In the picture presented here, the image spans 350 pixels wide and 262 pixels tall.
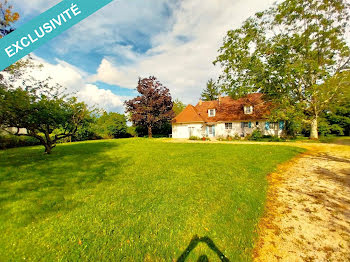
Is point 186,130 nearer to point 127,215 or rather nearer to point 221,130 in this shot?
point 221,130

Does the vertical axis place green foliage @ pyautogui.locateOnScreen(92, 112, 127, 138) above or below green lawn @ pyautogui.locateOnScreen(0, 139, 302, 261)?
above

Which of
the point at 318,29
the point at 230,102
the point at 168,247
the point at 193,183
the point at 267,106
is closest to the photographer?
the point at 168,247

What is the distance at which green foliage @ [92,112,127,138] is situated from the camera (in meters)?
28.0

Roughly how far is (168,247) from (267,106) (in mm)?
24650

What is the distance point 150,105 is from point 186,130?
753cm

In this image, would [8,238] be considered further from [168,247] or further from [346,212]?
[346,212]

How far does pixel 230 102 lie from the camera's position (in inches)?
1040

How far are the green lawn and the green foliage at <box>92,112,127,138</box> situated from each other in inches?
885

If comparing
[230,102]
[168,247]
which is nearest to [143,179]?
[168,247]

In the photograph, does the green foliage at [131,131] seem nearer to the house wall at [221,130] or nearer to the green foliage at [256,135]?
the house wall at [221,130]

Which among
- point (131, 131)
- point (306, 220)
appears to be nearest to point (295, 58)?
point (306, 220)

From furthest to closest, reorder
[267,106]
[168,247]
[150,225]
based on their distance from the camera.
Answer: [267,106] → [150,225] → [168,247]

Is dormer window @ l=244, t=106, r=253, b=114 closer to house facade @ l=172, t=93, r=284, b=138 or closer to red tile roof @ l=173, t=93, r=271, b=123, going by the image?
house facade @ l=172, t=93, r=284, b=138

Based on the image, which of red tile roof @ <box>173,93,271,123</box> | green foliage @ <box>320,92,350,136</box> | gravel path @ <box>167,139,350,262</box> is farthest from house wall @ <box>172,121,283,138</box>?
gravel path @ <box>167,139,350,262</box>
